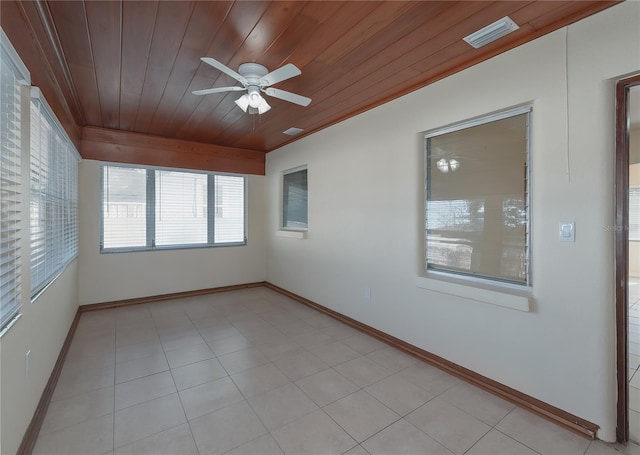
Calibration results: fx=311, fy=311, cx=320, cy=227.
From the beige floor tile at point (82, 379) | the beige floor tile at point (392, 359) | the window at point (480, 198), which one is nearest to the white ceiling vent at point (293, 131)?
the window at point (480, 198)

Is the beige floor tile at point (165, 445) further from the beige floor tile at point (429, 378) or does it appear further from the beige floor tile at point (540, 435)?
the beige floor tile at point (540, 435)

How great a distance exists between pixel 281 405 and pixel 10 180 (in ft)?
6.58

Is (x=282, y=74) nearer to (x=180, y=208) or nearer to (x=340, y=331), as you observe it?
(x=340, y=331)

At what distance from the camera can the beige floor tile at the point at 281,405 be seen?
77.7 inches

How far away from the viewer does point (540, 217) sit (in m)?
2.04

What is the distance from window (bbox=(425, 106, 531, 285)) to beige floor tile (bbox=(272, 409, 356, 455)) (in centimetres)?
158

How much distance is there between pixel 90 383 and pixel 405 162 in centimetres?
318

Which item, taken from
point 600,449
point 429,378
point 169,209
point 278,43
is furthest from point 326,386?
point 169,209

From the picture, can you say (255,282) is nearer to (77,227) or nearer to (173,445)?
(77,227)

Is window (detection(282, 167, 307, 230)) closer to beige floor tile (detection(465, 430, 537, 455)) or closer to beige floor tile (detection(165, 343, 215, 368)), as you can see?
beige floor tile (detection(165, 343, 215, 368))

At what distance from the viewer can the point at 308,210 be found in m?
4.44

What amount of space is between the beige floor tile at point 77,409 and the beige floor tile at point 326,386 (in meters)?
1.31

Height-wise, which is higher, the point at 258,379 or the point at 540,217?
the point at 540,217

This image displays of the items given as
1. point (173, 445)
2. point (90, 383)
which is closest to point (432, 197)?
point (173, 445)
